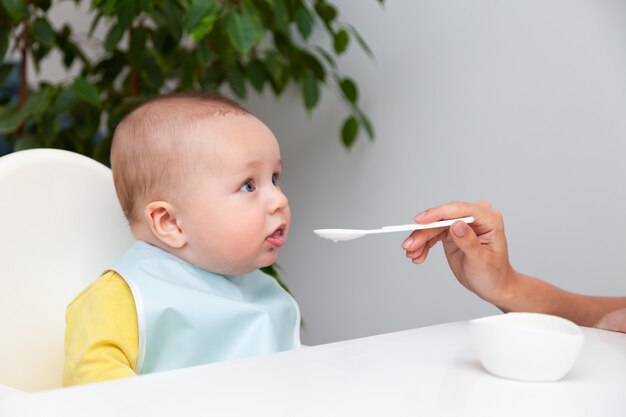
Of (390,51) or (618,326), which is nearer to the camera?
(618,326)

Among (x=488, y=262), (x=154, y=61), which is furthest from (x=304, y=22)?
(x=488, y=262)

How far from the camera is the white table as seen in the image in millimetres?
535

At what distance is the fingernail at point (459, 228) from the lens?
3.21 ft

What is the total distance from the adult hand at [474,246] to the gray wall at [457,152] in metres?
0.80

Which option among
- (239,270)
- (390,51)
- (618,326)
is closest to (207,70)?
(390,51)

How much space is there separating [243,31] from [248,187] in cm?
65

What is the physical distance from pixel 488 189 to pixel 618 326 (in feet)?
3.58

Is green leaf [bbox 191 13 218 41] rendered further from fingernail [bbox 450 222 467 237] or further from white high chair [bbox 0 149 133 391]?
fingernail [bbox 450 222 467 237]

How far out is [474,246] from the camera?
1023 mm

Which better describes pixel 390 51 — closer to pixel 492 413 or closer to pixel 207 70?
pixel 207 70

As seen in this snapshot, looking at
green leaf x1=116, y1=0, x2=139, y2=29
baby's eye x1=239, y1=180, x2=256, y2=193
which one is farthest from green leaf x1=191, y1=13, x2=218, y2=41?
baby's eye x1=239, y1=180, x2=256, y2=193

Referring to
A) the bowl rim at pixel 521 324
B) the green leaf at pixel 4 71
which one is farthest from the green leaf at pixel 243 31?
the bowl rim at pixel 521 324

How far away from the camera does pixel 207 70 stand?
2.23 metres

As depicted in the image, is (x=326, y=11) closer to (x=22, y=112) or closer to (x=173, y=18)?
(x=173, y=18)
